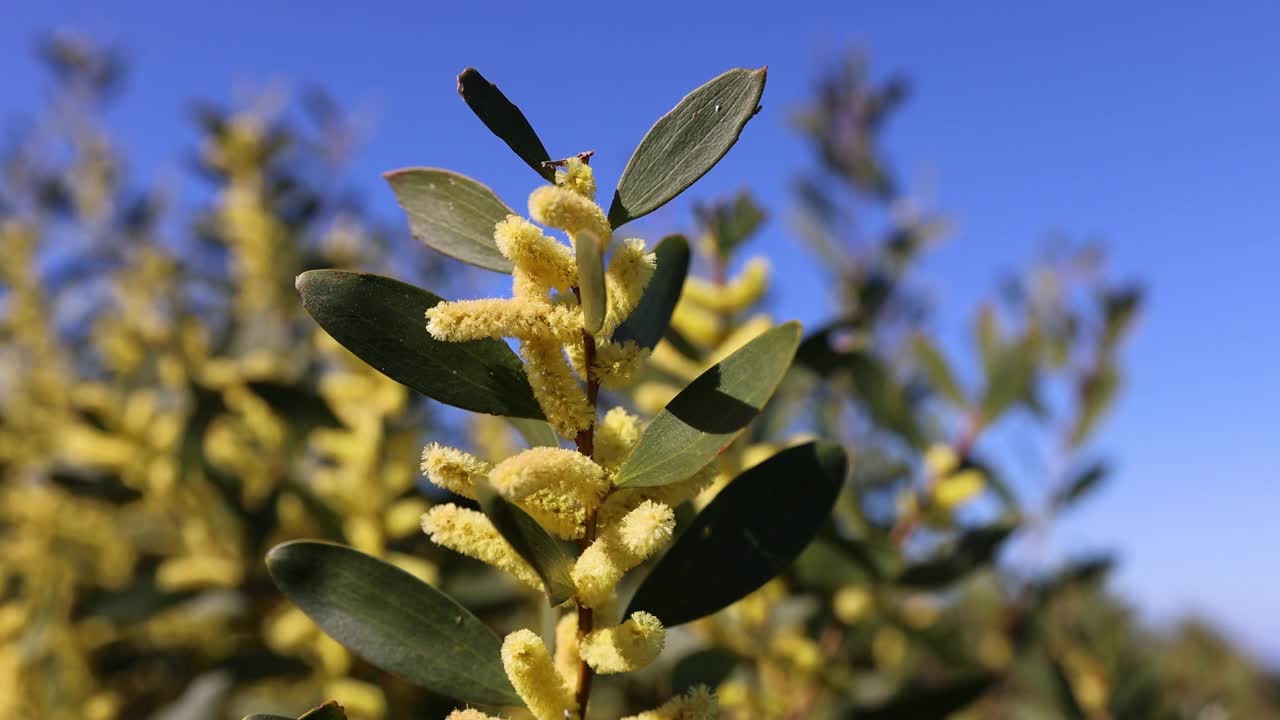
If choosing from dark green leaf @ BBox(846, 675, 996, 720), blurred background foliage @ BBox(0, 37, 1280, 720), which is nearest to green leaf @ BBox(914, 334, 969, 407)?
blurred background foliage @ BBox(0, 37, 1280, 720)

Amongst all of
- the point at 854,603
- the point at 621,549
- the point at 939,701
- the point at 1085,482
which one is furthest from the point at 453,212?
the point at 1085,482

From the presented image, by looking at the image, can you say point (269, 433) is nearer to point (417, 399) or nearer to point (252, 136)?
point (417, 399)

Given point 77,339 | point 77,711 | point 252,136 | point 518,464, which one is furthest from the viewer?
point 77,339

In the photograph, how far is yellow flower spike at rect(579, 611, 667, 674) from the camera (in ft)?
2.30

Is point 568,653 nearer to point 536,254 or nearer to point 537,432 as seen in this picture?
point 537,432

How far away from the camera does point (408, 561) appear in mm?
1747

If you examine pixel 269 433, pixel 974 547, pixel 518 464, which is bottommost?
pixel 518 464

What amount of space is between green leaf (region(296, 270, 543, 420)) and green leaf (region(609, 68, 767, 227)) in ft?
0.62

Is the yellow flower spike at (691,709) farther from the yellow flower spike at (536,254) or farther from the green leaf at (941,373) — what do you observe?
the green leaf at (941,373)

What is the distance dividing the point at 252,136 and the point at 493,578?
2.36m

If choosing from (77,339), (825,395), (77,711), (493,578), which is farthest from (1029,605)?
(77,339)

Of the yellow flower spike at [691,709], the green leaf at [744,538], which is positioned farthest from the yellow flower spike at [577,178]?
the yellow flower spike at [691,709]

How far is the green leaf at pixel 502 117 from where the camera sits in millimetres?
683

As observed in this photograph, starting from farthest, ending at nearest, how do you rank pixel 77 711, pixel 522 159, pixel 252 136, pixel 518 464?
pixel 252 136 < pixel 77 711 < pixel 522 159 < pixel 518 464
